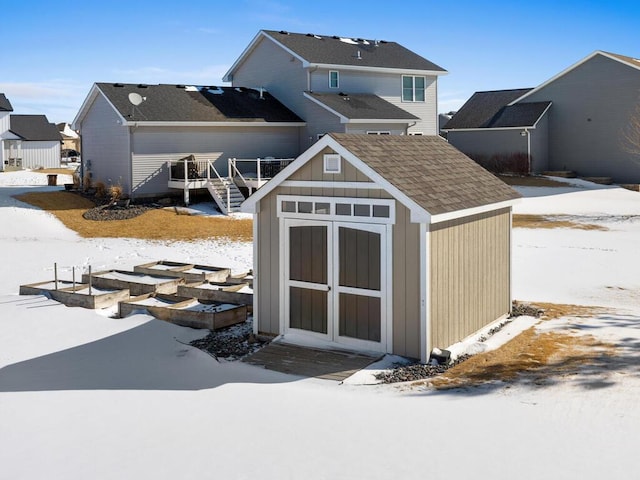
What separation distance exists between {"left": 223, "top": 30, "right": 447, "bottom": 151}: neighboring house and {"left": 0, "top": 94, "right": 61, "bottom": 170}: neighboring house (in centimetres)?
2100

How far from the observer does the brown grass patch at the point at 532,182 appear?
40812mm

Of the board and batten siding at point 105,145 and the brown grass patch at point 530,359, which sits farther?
the board and batten siding at point 105,145

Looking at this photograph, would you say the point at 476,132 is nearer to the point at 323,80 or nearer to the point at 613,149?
the point at 613,149

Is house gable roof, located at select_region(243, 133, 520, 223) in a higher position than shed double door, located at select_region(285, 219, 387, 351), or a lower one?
higher

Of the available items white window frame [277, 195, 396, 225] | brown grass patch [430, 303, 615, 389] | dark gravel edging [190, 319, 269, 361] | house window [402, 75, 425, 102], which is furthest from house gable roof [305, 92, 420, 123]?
brown grass patch [430, 303, 615, 389]

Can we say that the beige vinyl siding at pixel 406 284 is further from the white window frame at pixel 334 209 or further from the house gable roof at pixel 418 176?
the house gable roof at pixel 418 176

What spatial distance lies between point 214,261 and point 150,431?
12815 millimetres

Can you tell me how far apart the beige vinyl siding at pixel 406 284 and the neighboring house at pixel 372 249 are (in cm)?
1

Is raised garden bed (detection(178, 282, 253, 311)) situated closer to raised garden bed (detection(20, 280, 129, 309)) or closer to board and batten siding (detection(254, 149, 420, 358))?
raised garden bed (detection(20, 280, 129, 309))

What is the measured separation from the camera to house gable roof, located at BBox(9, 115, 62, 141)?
57463 mm

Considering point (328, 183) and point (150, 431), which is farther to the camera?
point (328, 183)

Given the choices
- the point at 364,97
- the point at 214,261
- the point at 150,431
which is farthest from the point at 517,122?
the point at 150,431

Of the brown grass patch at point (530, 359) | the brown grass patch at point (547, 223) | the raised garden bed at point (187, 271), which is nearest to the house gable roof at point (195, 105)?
the brown grass patch at point (547, 223)

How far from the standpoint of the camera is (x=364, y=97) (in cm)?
3706
